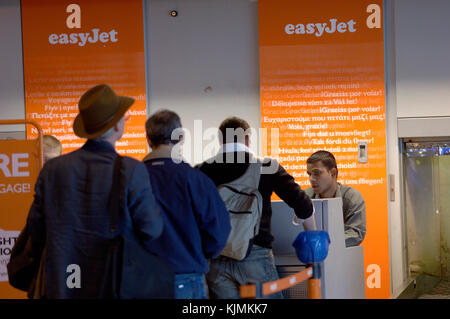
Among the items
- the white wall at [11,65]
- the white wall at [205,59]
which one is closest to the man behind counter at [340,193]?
the white wall at [205,59]

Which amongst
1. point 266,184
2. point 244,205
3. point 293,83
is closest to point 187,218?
point 244,205

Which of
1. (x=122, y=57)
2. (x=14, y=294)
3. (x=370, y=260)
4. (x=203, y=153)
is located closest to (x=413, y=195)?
(x=370, y=260)

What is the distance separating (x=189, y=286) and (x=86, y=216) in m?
0.50

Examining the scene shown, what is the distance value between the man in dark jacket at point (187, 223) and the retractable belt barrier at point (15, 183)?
1.38 metres

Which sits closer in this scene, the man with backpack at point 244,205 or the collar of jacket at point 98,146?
the collar of jacket at point 98,146

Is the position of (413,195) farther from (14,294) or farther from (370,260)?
(14,294)

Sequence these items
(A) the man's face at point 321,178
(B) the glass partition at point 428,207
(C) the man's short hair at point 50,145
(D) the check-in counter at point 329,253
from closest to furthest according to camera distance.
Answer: (D) the check-in counter at point 329,253 < (C) the man's short hair at point 50,145 < (A) the man's face at point 321,178 < (B) the glass partition at point 428,207

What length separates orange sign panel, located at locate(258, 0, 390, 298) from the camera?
17.3ft

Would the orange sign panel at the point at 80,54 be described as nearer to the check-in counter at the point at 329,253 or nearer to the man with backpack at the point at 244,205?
the check-in counter at the point at 329,253

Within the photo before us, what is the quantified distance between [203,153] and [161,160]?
3.23m

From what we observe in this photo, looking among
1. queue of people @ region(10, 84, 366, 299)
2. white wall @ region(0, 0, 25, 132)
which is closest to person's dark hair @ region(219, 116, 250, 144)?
queue of people @ region(10, 84, 366, 299)

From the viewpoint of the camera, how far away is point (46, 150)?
3762 millimetres

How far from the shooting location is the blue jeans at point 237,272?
2.63m

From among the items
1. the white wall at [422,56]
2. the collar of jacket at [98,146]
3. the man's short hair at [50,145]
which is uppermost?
the white wall at [422,56]
